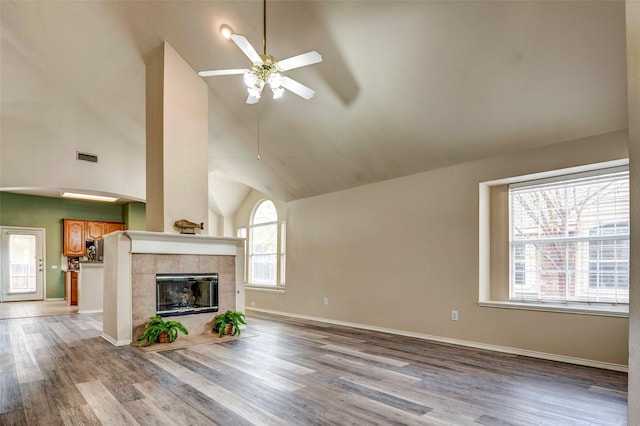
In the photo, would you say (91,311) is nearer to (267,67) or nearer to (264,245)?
(264,245)

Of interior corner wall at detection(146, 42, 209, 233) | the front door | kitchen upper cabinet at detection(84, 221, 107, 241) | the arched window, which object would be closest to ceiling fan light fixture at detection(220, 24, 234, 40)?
interior corner wall at detection(146, 42, 209, 233)

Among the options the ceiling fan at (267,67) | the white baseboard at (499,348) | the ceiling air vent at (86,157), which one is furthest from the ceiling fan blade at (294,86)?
the ceiling air vent at (86,157)

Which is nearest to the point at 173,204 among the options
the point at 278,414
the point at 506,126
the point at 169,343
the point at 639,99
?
the point at 169,343

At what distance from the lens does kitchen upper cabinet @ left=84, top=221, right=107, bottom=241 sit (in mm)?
10187

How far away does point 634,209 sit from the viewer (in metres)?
1.04

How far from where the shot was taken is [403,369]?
3.50 metres

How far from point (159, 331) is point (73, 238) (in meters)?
7.26

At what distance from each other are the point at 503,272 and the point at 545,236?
645mm

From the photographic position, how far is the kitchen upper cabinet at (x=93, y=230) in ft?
33.4

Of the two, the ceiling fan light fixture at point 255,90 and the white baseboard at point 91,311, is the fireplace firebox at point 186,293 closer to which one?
the ceiling fan light fixture at point 255,90

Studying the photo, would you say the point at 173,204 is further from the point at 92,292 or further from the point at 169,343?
the point at 92,292

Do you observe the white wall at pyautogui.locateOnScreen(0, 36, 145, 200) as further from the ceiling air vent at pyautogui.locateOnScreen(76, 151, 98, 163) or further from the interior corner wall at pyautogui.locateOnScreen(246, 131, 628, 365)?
the interior corner wall at pyautogui.locateOnScreen(246, 131, 628, 365)

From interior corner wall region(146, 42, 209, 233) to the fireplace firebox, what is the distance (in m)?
0.67

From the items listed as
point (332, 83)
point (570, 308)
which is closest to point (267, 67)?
point (332, 83)
